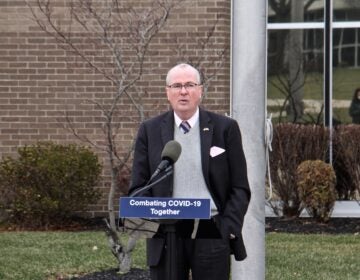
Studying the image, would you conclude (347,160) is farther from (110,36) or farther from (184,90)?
(184,90)

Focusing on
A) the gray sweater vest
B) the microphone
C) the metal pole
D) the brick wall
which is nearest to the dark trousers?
the gray sweater vest

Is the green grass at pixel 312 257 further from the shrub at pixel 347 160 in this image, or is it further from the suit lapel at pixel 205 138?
the suit lapel at pixel 205 138

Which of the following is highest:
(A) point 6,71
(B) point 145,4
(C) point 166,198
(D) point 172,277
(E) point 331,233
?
(B) point 145,4

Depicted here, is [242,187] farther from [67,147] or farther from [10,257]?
[67,147]

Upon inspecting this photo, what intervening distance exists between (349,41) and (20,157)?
497cm

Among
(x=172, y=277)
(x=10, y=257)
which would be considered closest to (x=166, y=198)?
(x=172, y=277)

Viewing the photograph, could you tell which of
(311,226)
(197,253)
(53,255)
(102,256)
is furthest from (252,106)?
(311,226)

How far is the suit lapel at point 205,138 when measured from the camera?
18.3 ft

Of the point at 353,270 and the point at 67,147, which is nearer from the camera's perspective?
the point at 353,270

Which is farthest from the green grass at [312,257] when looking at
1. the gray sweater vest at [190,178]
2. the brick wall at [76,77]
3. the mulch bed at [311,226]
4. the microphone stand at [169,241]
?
the microphone stand at [169,241]

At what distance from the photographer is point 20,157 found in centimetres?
1237

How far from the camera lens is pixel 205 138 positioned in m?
5.65

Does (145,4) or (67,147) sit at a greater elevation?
(145,4)

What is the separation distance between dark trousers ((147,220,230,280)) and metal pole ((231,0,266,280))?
1161 millimetres
